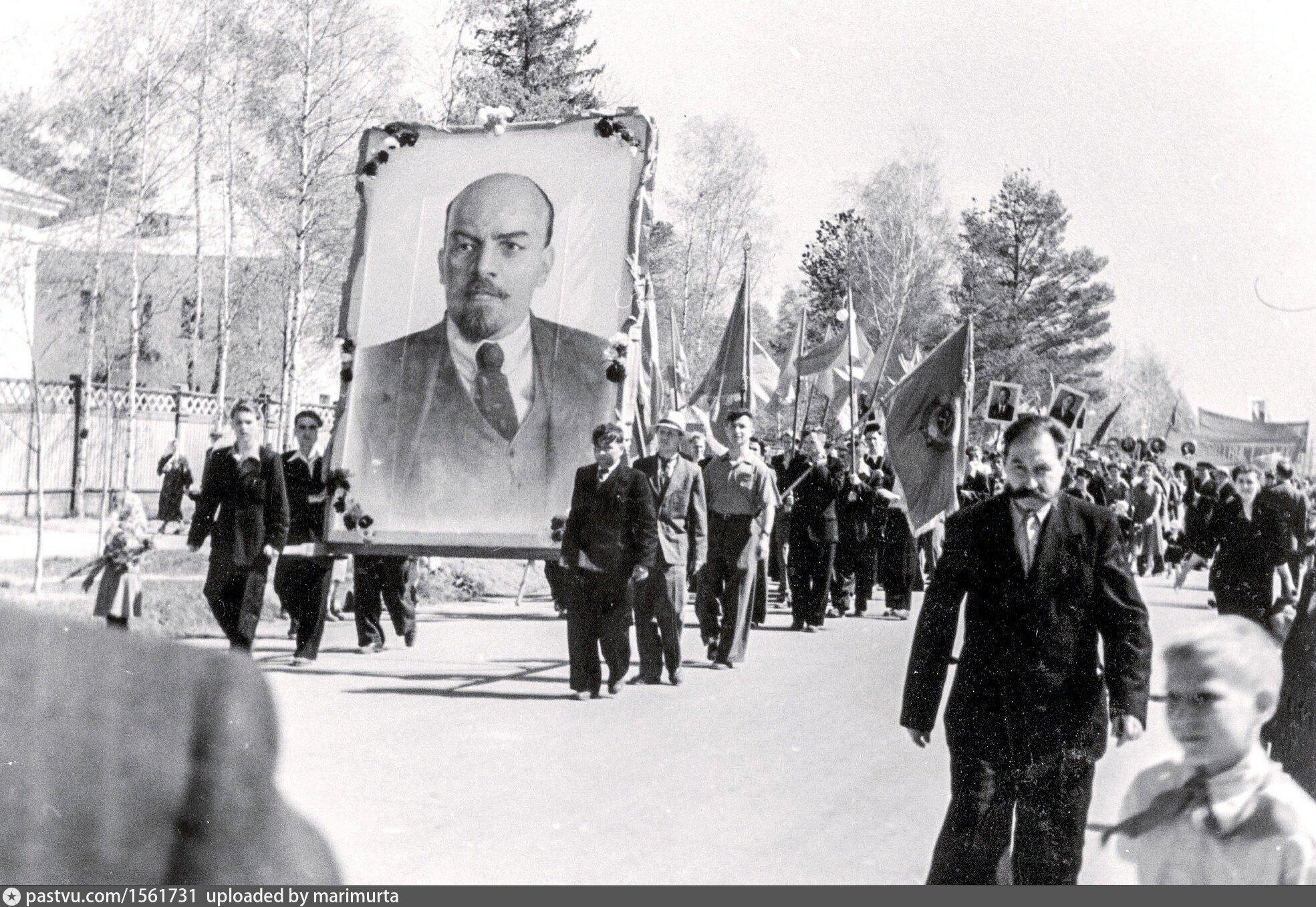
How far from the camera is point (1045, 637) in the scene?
3262 mm

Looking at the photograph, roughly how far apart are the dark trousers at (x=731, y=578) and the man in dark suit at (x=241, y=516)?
9.33 ft

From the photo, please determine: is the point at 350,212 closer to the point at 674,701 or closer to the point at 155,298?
the point at 155,298

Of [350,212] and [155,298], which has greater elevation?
[350,212]

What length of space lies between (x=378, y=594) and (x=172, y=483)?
331 centimetres

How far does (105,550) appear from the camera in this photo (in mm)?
3904

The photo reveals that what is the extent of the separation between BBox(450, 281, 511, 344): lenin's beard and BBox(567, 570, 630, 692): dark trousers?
4.35 feet

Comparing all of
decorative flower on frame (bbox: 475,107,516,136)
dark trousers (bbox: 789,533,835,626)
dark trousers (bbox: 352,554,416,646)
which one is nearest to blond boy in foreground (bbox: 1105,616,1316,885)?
decorative flower on frame (bbox: 475,107,516,136)

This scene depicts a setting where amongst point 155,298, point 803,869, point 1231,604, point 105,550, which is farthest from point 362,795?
point 1231,604

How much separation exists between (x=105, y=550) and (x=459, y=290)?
9.03 feet

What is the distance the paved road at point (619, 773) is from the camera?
156 inches

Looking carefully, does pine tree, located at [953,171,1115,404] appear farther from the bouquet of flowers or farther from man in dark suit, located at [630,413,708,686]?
the bouquet of flowers

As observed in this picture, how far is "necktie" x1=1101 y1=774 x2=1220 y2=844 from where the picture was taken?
10.1 feet

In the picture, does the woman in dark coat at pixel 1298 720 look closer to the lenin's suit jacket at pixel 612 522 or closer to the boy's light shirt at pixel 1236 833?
the boy's light shirt at pixel 1236 833

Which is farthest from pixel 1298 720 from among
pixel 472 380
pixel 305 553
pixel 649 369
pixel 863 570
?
pixel 863 570
